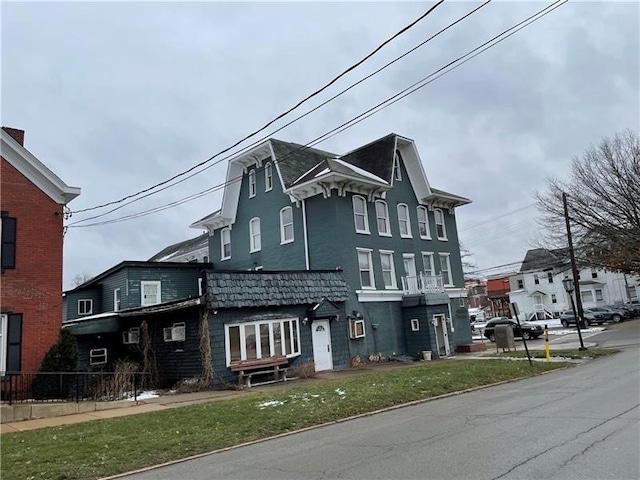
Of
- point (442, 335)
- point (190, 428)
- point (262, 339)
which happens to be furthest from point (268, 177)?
point (190, 428)

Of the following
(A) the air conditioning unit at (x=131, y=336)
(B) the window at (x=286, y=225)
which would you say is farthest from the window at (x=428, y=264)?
(A) the air conditioning unit at (x=131, y=336)

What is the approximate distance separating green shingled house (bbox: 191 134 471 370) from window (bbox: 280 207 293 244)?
0.05 m

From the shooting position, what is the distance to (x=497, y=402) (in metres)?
11.3

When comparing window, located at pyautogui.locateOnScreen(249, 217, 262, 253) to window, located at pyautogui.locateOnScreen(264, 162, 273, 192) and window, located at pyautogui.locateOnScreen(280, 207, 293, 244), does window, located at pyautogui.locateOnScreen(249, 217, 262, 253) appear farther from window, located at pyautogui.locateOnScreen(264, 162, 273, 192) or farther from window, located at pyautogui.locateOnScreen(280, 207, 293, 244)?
window, located at pyautogui.locateOnScreen(280, 207, 293, 244)

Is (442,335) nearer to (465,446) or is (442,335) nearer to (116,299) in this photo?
(116,299)

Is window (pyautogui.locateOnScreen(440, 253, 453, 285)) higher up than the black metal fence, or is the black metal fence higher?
window (pyautogui.locateOnScreen(440, 253, 453, 285))

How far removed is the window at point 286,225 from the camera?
27641 millimetres

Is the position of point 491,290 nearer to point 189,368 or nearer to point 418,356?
point 418,356

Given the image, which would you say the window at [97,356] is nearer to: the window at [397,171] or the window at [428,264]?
the window at [428,264]

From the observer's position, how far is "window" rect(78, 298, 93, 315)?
30781 mm

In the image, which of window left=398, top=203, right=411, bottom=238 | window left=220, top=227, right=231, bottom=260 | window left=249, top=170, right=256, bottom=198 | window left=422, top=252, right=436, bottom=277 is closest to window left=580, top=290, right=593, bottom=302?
window left=422, top=252, right=436, bottom=277

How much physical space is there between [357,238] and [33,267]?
1491 centimetres

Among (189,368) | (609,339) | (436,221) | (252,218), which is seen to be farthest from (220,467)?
(609,339)

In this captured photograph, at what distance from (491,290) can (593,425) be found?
89842 millimetres
